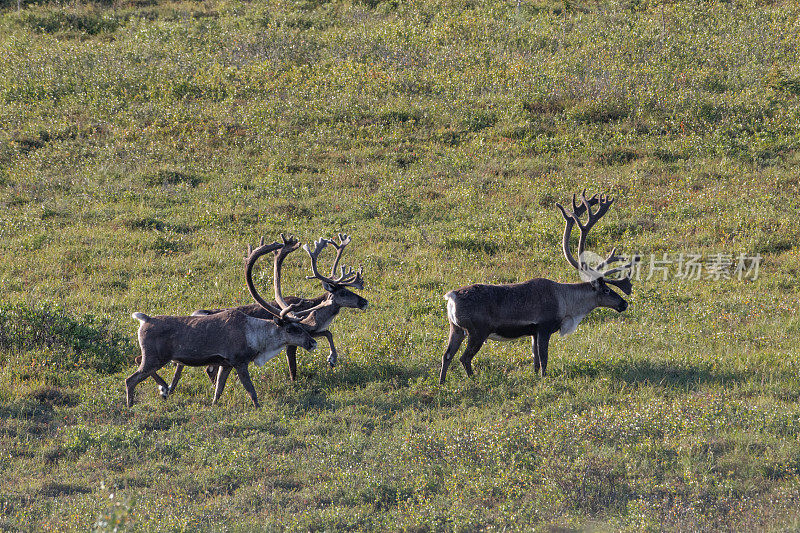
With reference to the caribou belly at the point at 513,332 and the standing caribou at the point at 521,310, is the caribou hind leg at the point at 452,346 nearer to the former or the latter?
the standing caribou at the point at 521,310

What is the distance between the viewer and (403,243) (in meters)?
17.5

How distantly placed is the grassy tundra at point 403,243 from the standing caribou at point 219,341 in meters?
0.45

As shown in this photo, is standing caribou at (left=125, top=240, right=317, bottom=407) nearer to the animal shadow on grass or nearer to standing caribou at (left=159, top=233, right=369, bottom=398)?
standing caribou at (left=159, top=233, right=369, bottom=398)

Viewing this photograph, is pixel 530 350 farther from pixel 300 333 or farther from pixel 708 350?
pixel 300 333

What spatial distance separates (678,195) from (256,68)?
533 inches

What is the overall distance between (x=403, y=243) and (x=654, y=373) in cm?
705

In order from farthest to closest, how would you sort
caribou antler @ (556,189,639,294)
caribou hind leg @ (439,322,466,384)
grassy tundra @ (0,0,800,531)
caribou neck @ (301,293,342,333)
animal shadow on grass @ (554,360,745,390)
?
1. caribou antler @ (556,189,639,294)
2. caribou neck @ (301,293,342,333)
3. caribou hind leg @ (439,322,466,384)
4. animal shadow on grass @ (554,360,745,390)
5. grassy tundra @ (0,0,800,531)

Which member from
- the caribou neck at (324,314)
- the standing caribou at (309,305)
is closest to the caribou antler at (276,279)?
the standing caribou at (309,305)

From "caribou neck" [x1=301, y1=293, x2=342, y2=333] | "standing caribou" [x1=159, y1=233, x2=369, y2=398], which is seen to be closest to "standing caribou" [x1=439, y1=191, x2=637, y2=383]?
"standing caribou" [x1=159, y1=233, x2=369, y2=398]

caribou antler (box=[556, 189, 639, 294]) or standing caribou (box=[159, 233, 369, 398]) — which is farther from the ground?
caribou antler (box=[556, 189, 639, 294])

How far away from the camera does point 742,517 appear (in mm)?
8156

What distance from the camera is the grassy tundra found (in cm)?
898

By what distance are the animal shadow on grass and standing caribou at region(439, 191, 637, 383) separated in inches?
22.9

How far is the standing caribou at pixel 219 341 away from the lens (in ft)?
36.4
